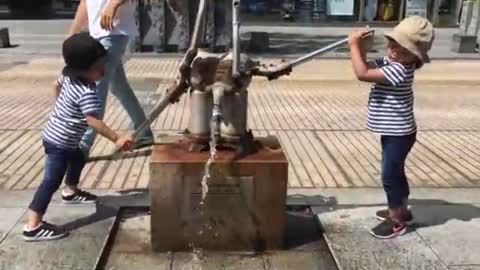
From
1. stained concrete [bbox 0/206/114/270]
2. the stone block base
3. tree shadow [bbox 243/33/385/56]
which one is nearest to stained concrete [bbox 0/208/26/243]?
stained concrete [bbox 0/206/114/270]

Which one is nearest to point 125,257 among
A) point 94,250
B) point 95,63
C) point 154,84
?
point 94,250

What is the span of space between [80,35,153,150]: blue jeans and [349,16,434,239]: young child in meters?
2.08

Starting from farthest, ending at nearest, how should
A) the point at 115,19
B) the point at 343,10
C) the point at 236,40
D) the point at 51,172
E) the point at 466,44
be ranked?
1. the point at 343,10
2. the point at 466,44
3. the point at 115,19
4. the point at 51,172
5. the point at 236,40

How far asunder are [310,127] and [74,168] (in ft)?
11.9

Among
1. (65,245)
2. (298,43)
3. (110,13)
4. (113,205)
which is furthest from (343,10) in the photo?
(65,245)

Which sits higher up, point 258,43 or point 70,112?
point 70,112

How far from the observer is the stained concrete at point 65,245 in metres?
3.70

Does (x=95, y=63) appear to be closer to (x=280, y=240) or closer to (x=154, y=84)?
(x=280, y=240)

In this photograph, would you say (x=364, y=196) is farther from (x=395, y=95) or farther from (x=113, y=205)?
(x=113, y=205)

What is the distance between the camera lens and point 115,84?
609 cm

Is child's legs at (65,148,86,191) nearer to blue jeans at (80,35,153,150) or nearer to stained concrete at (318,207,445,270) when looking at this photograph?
blue jeans at (80,35,153,150)

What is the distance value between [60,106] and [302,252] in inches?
65.8

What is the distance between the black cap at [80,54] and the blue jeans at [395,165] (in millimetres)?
1798

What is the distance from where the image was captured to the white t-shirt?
17.3 ft
